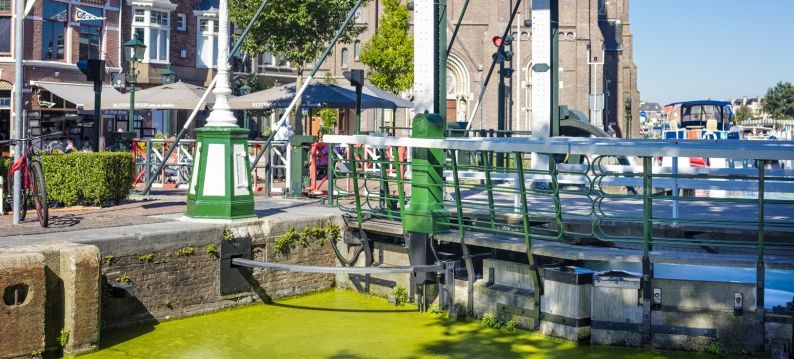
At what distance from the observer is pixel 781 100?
125375 millimetres

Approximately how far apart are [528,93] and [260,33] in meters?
28.4

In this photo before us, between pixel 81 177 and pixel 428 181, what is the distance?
4.90 meters

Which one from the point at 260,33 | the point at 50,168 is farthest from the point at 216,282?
the point at 260,33

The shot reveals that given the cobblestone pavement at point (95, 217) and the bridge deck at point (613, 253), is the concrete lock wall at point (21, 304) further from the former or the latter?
the bridge deck at point (613, 253)

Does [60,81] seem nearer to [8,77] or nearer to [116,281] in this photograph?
[8,77]

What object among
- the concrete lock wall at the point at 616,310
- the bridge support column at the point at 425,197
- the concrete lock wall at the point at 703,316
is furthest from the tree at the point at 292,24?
the concrete lock wall at the point at 703,316

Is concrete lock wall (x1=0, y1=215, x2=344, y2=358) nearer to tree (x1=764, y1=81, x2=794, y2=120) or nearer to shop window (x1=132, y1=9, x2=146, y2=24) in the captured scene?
shop window (x1=132, y1=9, x2=146, y2=24)

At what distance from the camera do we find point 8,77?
29469 mm

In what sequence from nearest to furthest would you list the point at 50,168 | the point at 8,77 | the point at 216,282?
the point at 216,282 → the point at 50,168 → the point at 8,77

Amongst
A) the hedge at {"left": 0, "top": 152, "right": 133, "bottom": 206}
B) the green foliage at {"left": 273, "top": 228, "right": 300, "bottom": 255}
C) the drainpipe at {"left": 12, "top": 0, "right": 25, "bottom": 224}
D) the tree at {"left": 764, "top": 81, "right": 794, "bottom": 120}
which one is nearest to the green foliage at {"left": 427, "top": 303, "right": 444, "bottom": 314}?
the green foliage at {"left": 273, "top": 228, "right": 300, "bottom": 255}

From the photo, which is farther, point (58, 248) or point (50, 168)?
point (50, 168)

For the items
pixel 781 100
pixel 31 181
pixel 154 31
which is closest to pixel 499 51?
pixel 31 181

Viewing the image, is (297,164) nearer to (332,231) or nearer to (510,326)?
(332,231)

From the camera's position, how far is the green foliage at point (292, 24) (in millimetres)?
28891
